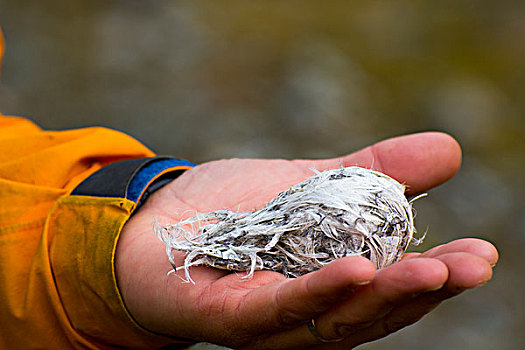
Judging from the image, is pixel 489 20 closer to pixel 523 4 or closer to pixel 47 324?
pixel 523 4

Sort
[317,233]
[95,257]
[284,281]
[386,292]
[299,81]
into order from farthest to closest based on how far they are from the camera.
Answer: [299,81]
[95,257]
[317,233]
[284,281]
[386,292]

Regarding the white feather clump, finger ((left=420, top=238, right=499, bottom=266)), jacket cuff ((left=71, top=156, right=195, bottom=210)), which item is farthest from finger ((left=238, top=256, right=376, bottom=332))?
jacket cuff ((left=71, top=156, right=195, bottom=210))

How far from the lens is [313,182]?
63.0 inches

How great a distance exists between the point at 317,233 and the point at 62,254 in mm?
882

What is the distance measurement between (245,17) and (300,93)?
1338mm

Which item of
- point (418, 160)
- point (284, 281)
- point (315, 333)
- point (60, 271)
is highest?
point (418, 160)

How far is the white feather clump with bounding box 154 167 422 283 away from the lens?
1.46 metres

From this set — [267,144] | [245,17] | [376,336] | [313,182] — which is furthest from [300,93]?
[376,336]

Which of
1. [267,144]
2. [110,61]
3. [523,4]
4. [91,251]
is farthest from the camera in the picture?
[523,4]

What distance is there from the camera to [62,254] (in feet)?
5.73

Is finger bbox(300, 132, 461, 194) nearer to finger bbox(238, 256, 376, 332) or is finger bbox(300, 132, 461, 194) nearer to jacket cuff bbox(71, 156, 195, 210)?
jacket cuff bbox(71, 156, 195, 210)

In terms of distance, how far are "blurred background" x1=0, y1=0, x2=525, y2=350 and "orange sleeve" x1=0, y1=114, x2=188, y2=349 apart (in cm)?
267

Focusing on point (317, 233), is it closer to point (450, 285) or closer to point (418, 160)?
point (450, 285)

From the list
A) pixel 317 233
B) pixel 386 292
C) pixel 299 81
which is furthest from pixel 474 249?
pixel 299 81
